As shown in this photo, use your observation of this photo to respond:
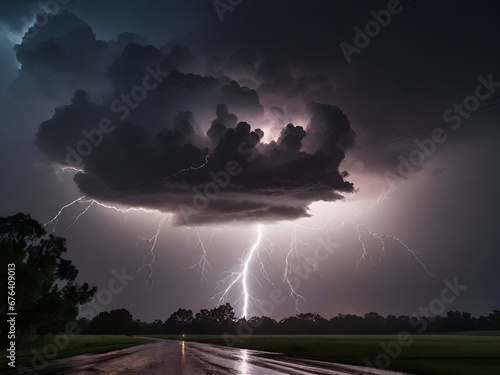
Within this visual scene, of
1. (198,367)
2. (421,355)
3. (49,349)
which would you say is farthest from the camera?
(49,349)

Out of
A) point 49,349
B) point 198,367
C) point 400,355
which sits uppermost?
point 198,367

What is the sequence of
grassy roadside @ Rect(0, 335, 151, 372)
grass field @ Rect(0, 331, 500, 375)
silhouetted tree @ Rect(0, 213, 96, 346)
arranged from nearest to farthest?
grass field @ Rect(0, 331, 500, 375), grassy roadside @ Rect(0, 335, 151, 372), silhouetted tree @ Rect(0, 213, 96, 346)

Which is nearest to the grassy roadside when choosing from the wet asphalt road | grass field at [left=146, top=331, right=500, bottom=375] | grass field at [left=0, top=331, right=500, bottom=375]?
grass field at [left=0, top=331, right=500, bottom=375]

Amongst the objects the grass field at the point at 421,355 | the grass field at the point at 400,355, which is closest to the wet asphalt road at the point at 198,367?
the grass field at the point at 400,355

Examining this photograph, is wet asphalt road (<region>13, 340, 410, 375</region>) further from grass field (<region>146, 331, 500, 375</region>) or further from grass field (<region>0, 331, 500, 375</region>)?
grass field (<region>146, 331, 500, 375</region>)

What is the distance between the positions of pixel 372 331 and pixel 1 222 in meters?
167

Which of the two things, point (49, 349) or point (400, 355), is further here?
point (49, 349)

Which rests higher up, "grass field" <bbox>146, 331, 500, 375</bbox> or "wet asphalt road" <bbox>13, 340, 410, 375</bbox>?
"wet asphalt road" <bbox>13, 340, 410, 375</bbox>

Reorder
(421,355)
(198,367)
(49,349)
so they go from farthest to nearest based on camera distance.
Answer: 1. (49,349)
2. (421,355)
3. (198,367)

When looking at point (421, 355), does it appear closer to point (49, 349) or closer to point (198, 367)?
point (198, 367)

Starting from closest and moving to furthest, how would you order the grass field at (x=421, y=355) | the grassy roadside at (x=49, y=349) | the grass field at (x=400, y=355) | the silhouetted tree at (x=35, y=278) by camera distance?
the grass field at (x=421, y=355)
the grass field at (x=400, y=355)
the grassy roadside at (x=49, y=349)
the silhouetted tree at (x=35, y=278)

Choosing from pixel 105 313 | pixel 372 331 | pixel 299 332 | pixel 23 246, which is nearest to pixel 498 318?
pixel 372 331

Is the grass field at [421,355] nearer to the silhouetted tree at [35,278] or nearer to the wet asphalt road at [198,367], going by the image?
the wet asphalt road at [198,367]

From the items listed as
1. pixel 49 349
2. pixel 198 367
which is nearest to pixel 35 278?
pixel 49 349
